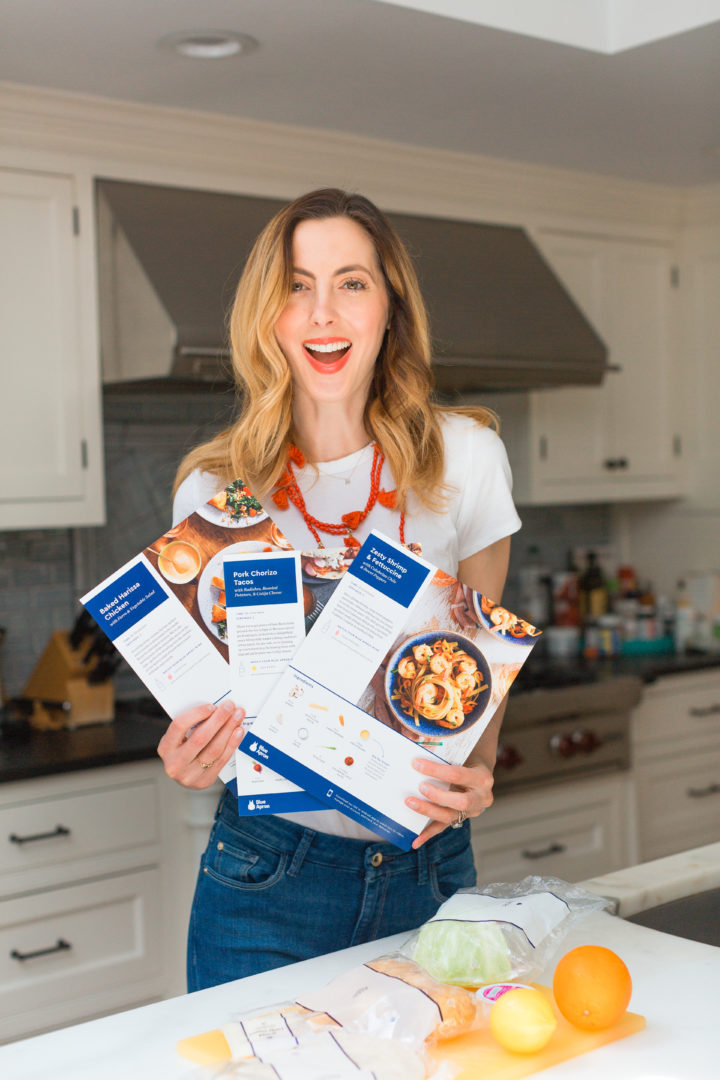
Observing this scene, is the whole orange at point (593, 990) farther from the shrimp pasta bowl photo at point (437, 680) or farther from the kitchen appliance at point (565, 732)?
the kitchen appliance at point (565, 732)

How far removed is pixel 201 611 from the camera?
3.87 ft

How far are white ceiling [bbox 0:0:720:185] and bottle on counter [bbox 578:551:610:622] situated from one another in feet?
4.91

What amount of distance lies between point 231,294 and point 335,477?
1.30 meters

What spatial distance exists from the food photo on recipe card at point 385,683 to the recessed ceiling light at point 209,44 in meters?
1.53

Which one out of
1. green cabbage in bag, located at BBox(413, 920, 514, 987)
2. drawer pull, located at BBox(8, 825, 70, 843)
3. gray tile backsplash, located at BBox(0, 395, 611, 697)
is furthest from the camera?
gray tile backsplash, located at BBox(0, 395, 611, 697)

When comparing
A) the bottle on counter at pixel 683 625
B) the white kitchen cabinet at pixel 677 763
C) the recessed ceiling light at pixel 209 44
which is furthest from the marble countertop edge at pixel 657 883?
the bottle on counter at pixel 683 625

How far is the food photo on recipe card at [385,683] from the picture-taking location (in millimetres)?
1162

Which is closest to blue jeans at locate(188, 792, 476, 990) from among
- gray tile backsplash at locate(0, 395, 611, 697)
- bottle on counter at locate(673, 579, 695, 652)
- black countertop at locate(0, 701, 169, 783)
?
black countertop at locate(0, 701, 169, 783)

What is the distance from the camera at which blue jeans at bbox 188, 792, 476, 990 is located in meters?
1.34

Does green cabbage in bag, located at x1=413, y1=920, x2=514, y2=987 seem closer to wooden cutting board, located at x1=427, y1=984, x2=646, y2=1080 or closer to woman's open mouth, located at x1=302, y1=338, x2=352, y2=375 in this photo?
wooden cutting board, located at x1=427, y1=984, x2=646, y2=1080

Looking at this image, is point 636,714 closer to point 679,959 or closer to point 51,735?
point 51,735

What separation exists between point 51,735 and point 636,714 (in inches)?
66.3

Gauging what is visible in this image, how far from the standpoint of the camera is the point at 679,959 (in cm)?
113

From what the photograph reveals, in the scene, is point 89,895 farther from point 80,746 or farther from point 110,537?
point 110,537
